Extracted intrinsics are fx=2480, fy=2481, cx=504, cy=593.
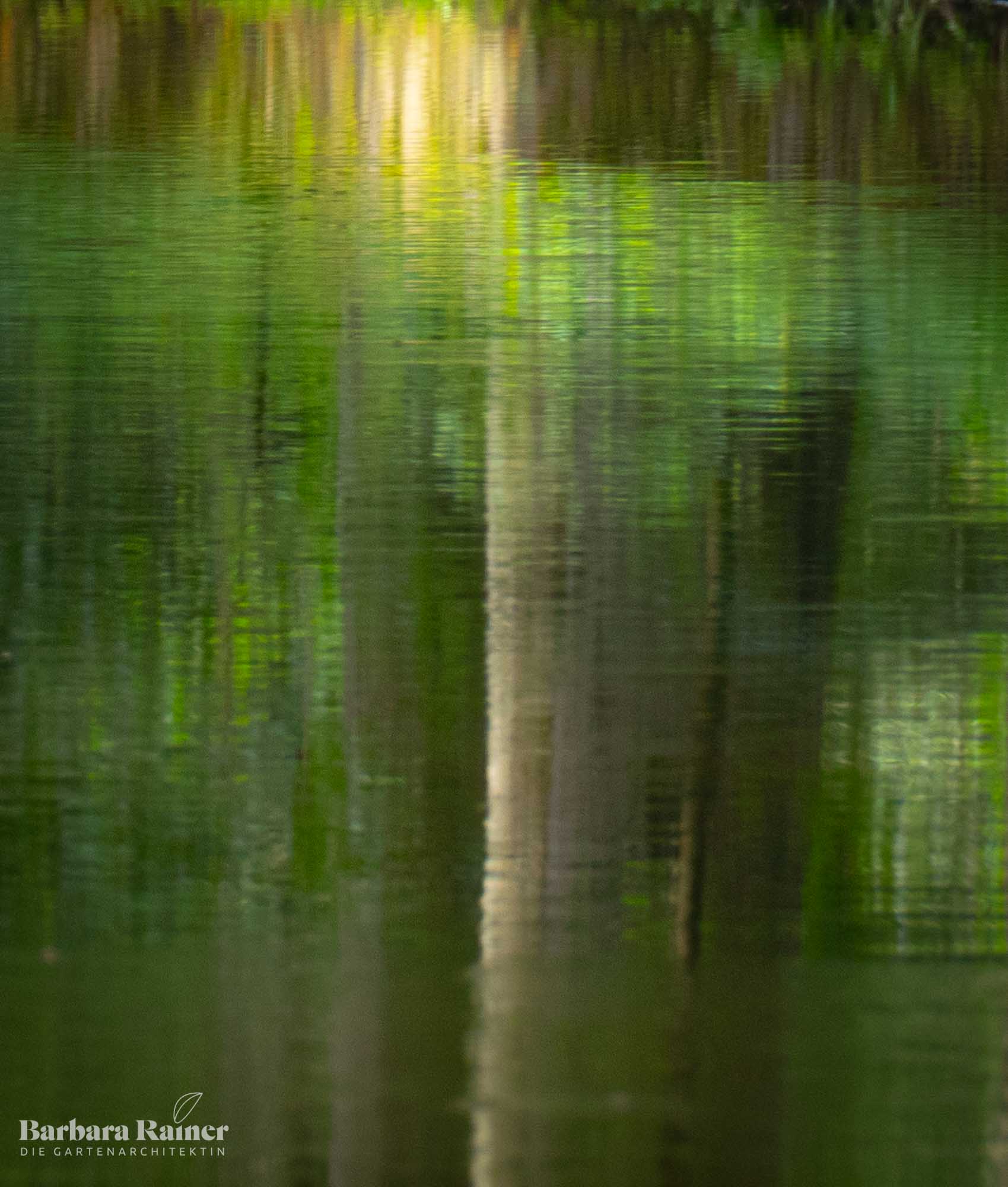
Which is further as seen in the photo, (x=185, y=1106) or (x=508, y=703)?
(x=508, y=703)

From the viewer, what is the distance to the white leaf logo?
2.98m

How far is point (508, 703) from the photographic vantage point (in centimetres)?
455

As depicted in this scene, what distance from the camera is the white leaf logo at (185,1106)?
9.78ft

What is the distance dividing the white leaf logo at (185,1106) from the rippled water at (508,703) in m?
0.02

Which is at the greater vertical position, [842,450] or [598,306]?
[598,306]

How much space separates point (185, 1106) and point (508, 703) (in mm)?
1654

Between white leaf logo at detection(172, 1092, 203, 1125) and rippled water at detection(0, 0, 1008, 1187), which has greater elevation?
rippled water at detection(0, 0, 1008, 1187)

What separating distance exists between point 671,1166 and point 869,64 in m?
17.8

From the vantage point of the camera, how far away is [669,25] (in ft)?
76.0

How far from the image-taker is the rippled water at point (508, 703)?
3.08 metres

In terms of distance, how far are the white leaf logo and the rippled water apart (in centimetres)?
2

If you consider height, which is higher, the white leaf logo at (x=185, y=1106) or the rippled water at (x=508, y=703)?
the rippled water at (x=508, y=703)

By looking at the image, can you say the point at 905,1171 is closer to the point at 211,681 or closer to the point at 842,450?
the point at 211,681

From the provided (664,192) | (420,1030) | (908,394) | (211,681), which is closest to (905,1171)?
(420,1030)
